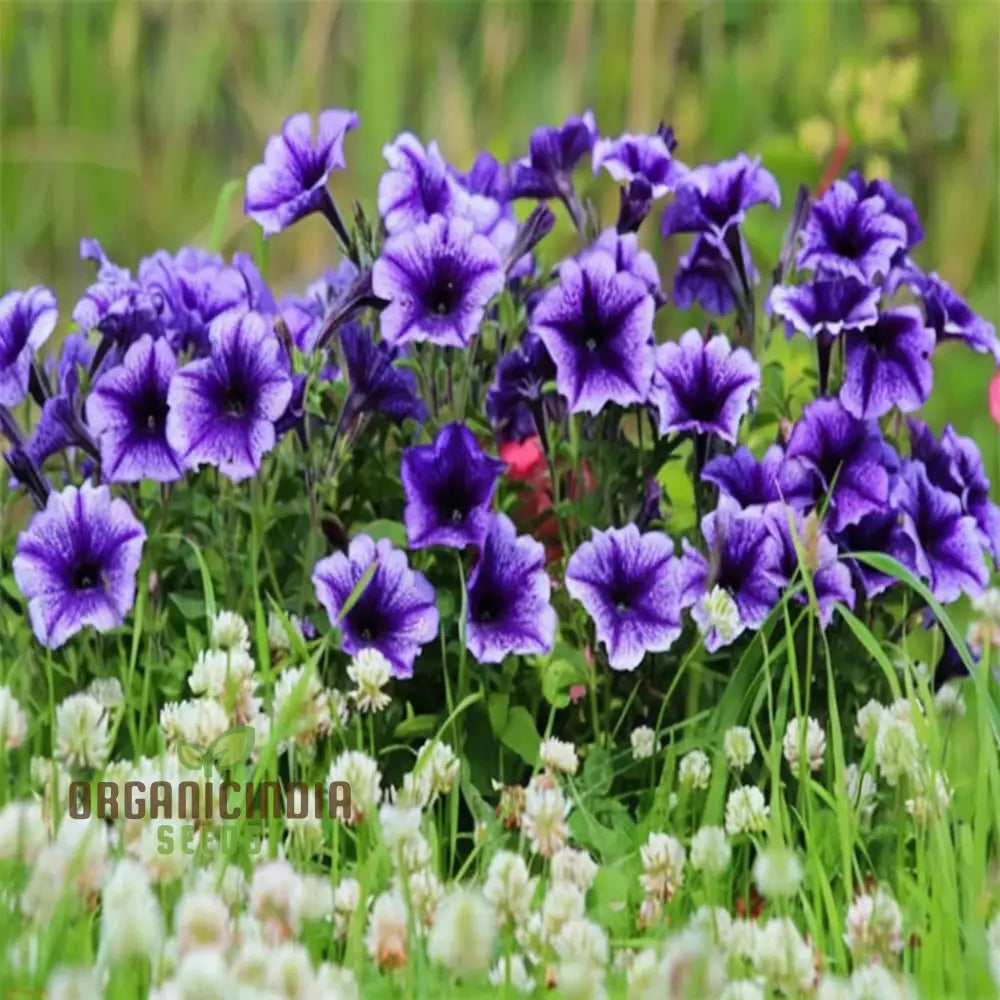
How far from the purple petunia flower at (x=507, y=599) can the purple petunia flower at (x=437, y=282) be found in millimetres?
203

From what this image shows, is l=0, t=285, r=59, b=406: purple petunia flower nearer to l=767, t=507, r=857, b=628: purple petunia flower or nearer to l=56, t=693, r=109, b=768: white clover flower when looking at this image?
l=56, t=693, r=109, b=768: white clover flower

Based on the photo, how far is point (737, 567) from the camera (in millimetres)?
1744

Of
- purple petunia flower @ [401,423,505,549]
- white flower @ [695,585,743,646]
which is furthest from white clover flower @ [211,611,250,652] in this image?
white flower @ [695,585,743,646]

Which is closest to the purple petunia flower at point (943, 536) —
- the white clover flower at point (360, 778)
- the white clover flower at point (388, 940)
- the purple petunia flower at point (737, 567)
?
the purple petunia flower at point (737, 567)

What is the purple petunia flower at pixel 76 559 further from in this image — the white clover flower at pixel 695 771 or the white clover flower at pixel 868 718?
the white clover flower at pixel 868 718

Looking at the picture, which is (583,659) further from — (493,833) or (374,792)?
(374,792)

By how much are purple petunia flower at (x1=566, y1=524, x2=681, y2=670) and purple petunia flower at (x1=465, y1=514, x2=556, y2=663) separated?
4 centimetres

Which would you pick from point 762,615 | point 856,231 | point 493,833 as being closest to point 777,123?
point 856,231

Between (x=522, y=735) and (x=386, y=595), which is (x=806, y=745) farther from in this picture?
(x=386, y=595)

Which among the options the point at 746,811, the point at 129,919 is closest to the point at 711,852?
the point at 746,811

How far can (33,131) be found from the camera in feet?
13.8

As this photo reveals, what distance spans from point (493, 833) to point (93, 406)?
0.60 meters

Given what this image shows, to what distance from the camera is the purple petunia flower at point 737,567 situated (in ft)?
5.66

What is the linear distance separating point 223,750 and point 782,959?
0.58 m
